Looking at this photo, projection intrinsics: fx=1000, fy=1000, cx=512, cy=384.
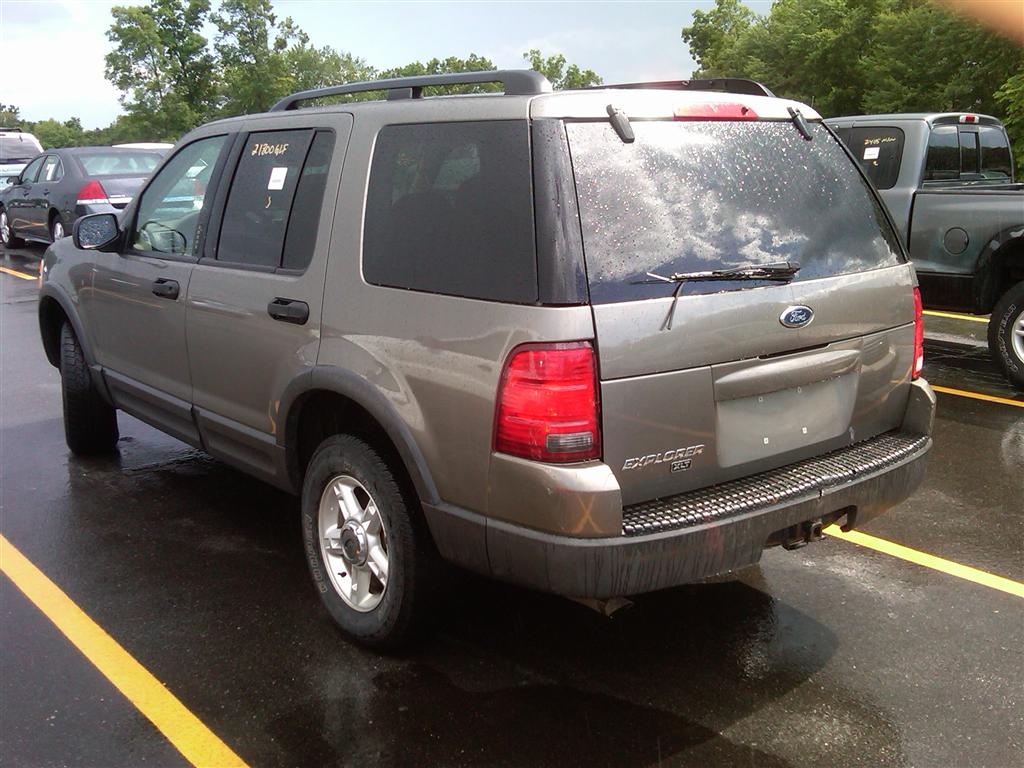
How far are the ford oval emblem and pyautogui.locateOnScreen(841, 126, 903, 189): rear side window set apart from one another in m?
5.61

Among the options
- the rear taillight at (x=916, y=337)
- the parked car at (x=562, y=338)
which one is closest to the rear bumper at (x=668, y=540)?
the parked car at (x=562, y=338)

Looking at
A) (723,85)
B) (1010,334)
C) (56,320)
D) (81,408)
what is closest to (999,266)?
(1010,334)

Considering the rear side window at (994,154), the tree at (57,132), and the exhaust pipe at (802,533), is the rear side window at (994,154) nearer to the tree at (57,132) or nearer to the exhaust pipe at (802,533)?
the exhaust pipe at (802,533)

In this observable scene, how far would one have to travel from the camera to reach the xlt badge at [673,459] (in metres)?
2.87

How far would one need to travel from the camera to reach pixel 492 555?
117 inches

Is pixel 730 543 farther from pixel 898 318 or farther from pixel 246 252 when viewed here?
pixel 246 252

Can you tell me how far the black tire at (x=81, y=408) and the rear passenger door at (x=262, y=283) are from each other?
63.2 inches

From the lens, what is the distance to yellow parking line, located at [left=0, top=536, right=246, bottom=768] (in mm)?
3018

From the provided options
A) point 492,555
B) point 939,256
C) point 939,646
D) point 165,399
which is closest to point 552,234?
point 492,555

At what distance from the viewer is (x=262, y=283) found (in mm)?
3879

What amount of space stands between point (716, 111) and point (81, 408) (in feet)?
13.6

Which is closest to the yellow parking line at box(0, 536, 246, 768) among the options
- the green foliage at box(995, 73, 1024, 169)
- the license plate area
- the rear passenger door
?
the rear passenger door

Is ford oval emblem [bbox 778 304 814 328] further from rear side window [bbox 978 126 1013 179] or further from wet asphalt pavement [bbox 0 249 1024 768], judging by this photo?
rear side window [bbox 978 126 1013 179]

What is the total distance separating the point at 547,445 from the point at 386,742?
1.05 meters
